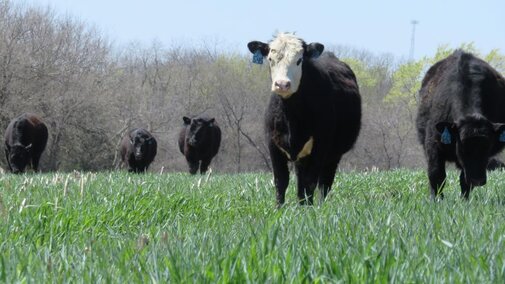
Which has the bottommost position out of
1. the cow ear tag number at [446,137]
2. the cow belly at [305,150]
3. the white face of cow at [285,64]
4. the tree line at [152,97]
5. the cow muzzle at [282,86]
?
the tree line at [152,97]

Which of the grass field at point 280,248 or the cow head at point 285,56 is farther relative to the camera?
the cow head at point 285,56

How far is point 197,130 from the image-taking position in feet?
82.9

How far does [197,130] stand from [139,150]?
78.0 inches

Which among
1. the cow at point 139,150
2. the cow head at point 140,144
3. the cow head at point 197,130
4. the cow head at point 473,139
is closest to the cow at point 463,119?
the cow head at point 473,139

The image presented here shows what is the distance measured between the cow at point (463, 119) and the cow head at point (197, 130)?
15.2 m

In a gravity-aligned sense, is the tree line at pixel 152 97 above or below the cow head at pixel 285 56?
below

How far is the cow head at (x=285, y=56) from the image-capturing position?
9109 mm

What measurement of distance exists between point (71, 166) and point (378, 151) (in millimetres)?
23984

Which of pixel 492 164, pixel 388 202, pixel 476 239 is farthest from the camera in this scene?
pixel 492 164

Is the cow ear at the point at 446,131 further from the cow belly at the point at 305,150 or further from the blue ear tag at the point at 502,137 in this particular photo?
the cow belly at the point at 305,150

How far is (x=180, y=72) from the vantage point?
224 ft

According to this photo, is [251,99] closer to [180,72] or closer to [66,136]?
[180,72]

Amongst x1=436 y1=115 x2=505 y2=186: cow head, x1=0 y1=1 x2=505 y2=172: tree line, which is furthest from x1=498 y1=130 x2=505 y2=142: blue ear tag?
x1=0 y1=1 x2=505 y2=172: tree line

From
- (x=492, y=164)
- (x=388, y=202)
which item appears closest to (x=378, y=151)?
(x=492, y=164)
